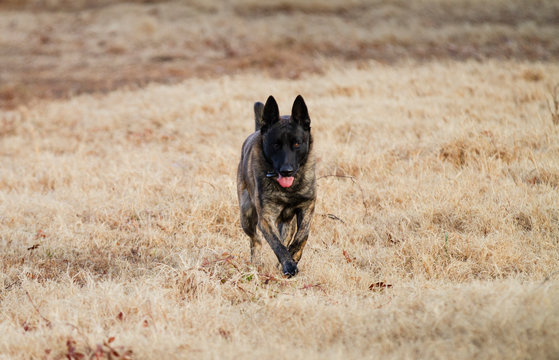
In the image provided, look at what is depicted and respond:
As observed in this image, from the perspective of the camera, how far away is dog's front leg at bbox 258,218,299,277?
4.49 m

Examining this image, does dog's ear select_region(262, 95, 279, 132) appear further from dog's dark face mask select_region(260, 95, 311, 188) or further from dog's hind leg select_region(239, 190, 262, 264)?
dog's hind leg select_region(239, 190, 262, 264)

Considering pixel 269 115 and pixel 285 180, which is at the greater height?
pixel 269 115

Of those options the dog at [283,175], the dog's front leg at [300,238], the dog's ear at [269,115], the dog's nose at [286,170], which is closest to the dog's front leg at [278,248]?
the dog at [283,175]

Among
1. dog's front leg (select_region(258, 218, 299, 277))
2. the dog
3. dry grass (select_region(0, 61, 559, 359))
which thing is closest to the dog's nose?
the dog

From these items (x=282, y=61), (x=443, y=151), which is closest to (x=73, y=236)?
(x=443, y=151)

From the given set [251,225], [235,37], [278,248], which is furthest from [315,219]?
[235,37]

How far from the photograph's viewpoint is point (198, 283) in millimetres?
4383

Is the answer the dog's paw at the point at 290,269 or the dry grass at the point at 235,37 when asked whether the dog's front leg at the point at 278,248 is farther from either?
the dry grass at the point at 235,37

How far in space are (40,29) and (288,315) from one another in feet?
88.7

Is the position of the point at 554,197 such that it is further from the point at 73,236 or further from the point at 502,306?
the point at 73,236

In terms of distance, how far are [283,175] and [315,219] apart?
5.79 feet

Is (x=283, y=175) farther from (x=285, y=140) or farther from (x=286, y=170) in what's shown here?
(x=285, y=140)

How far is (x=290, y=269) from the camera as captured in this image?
4480 mm

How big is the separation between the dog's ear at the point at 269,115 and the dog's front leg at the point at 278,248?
2.83 ft
